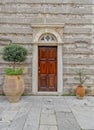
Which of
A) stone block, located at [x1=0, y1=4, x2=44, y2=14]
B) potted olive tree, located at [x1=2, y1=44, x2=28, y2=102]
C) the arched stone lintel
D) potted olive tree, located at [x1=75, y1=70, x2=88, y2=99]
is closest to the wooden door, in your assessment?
the arched stone lintel

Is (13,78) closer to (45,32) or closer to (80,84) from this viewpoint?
(45,32)

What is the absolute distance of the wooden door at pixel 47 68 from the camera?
932cm

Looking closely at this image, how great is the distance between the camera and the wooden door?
9.32 m

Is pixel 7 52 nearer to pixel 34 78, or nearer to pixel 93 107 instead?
pixel 34 78

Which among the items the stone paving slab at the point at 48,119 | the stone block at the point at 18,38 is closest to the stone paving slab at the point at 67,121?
the stone paving slab at the point at 48,119

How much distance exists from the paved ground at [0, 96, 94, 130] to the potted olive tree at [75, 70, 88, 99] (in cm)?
22

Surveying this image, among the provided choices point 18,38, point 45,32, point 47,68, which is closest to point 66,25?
point 45,32

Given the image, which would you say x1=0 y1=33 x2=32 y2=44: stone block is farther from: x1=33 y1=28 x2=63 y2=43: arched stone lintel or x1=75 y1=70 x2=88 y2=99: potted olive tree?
x1=75 y1=70 x2=88 y2=99: potted olive tree

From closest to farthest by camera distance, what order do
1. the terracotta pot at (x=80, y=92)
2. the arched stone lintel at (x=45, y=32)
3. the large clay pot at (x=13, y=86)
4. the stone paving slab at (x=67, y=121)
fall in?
the stone paving slab at (x=67, y=121) → the large clay pot at (x=13, y=86) → the terracotta pot at (x=80, y=92) → the arched stone lintel at (x=45, y=32)

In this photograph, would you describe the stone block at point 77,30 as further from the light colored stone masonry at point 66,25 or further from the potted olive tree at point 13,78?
Answer: the potted olive tree at point 13,78

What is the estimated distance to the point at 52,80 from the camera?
9359mm

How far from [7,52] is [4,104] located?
1900 mm

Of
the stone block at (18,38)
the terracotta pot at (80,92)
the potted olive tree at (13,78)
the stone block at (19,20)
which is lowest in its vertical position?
the terracotta pot at (80,92)

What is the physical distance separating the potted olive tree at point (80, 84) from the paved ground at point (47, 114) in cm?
22
